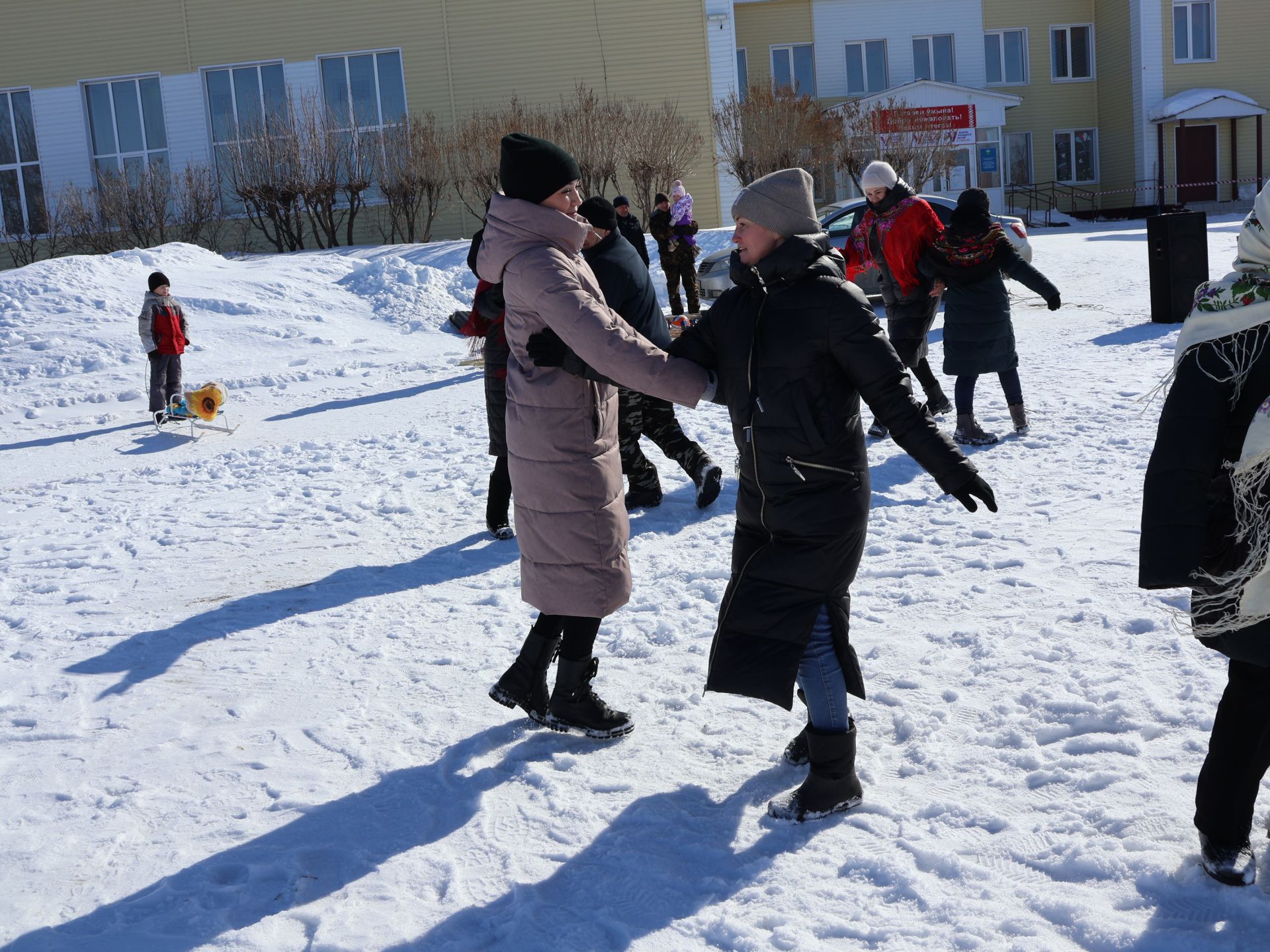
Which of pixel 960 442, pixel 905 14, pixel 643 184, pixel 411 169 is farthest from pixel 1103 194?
pixel 960 442

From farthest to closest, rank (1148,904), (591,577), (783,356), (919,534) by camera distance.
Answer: (919,534) < (591,577) < (783,356) < (1148,904)

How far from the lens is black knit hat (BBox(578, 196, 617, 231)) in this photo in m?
5.39

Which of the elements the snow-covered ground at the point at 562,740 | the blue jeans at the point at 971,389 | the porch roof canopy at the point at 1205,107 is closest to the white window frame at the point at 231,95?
the snow-covered ground at the point at 562,740

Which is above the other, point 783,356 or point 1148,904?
point 783,356

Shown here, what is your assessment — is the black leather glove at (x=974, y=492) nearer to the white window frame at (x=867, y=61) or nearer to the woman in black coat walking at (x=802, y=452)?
the woman in black coat walking at (x=802, y=452)

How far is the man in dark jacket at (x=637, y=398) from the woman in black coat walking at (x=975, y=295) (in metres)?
1.79

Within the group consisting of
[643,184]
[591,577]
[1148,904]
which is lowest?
[1148,904]

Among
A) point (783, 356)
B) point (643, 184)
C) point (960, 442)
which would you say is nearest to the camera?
point (783, 356)

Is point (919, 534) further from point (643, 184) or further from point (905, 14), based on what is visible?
point (905, 14)

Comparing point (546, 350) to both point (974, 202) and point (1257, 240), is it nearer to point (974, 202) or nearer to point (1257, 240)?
point (1257, 240)

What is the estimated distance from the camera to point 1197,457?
2412 millimetres

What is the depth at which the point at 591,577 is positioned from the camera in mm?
3553

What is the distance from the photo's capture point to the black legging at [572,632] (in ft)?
12.1

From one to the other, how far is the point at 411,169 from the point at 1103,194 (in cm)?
2084
